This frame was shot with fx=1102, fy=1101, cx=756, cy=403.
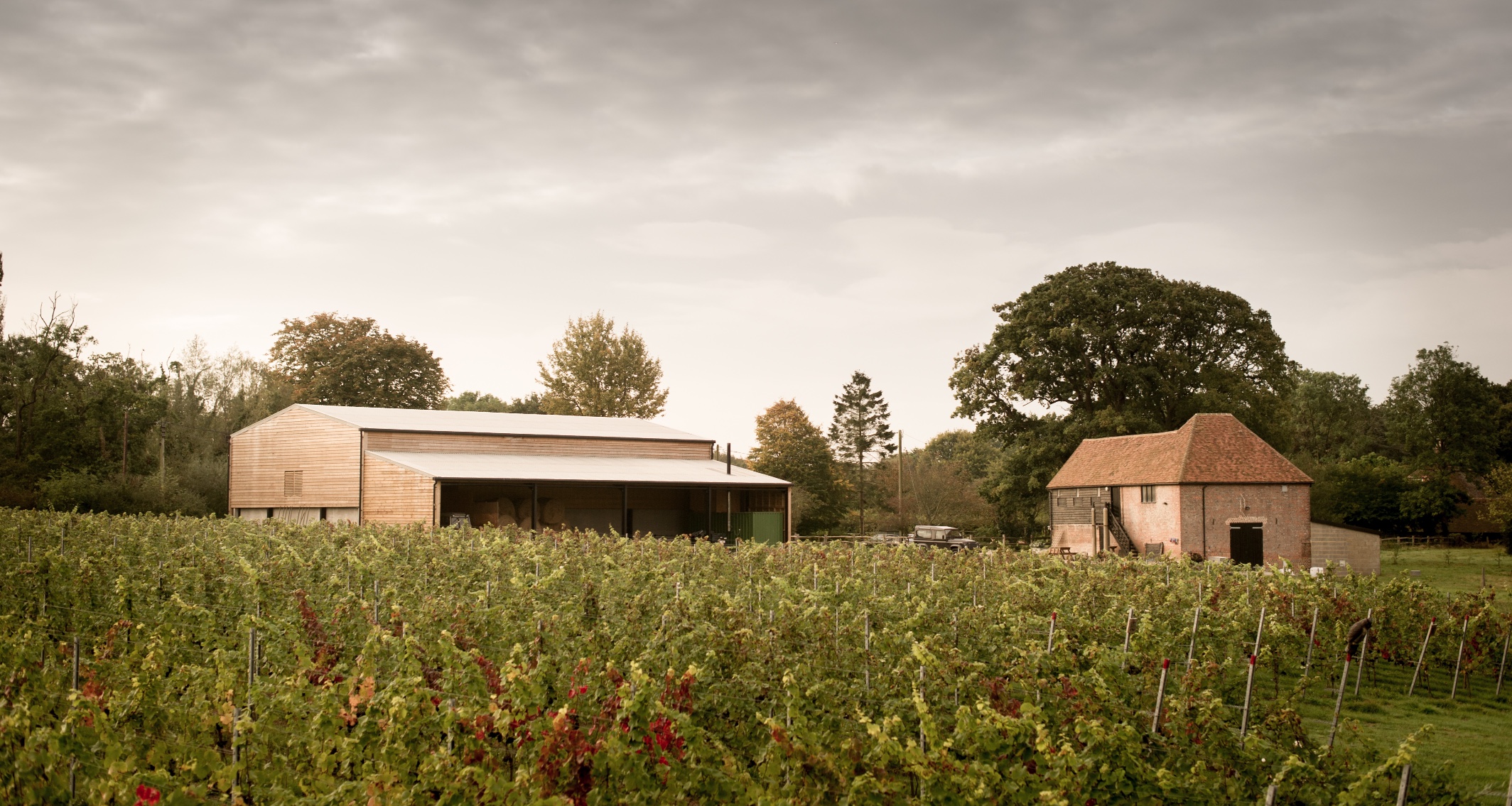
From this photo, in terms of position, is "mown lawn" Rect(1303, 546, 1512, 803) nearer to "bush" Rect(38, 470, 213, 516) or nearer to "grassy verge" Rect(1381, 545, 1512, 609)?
"grassy verge" Rect(1381, 545, 1512, 609)

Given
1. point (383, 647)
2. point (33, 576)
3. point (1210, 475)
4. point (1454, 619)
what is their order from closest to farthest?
point (383, 647) → point (33, 576) → point (1454, 619) → point (1210, 475)

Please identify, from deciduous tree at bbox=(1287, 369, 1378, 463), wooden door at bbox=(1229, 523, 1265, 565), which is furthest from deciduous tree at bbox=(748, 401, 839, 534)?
deciduous tree at bbox=(1287, 369, 1378, 463)

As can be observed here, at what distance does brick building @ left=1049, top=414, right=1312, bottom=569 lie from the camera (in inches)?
1350

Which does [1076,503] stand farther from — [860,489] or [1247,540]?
[860,489]

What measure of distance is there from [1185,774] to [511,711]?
371 cm

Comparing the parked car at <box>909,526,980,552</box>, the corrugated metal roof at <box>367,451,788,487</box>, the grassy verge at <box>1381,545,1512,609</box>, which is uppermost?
the corrugated metal roof at <box>367,451,788,487</box>

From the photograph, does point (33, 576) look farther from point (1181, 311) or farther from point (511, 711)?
point (1181, 311)

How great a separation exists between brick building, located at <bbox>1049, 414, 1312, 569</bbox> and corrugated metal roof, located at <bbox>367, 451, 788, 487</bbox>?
1138cm

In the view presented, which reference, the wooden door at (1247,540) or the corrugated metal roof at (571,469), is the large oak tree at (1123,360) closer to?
the wooden door at (1247,540)

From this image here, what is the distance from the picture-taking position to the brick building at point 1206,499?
34.3m

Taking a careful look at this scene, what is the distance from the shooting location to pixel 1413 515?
166ft

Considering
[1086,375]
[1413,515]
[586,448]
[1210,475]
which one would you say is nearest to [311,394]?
[586,448]

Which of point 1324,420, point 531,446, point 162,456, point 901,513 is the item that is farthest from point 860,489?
point 1324,420

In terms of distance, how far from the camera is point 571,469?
37.0 meters
